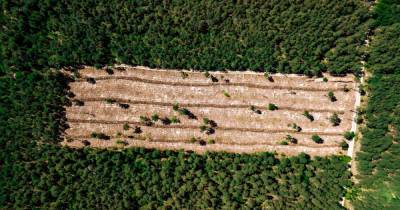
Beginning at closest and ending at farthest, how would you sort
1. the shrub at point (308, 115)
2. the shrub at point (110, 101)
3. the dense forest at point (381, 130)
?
the dense forest at point (381, 130)
the shrub at point (110, 101)
the shrub at point (308, 115)

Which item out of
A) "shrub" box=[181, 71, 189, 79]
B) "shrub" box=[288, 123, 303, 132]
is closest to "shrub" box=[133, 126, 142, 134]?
"shrub" box=[181, 71, 189, 79]

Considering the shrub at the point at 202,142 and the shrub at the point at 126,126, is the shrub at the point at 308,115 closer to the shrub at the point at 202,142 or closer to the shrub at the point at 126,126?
the shrub at the point at 202,142

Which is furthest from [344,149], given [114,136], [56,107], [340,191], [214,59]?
[56,107]

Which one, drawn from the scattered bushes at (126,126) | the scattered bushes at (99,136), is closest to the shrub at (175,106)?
the scattered bushes at (126,126)

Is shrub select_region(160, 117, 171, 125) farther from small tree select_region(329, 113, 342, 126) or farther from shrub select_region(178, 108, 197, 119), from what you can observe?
small tree select_region(329, 113, 342, 126)

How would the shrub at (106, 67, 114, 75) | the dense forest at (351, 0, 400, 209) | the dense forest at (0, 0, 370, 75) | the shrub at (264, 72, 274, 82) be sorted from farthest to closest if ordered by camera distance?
1. the shrub at (264, 72, 274, 82)
2. the shrub at (106, 67, 114, 75)
3. the dense forest at (0, 0, 370, 75)
4. the dense forest at (351, 0, 400, 209)

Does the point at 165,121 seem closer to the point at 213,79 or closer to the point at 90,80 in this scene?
the point at 213,79
